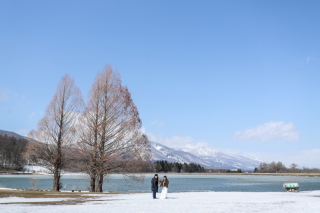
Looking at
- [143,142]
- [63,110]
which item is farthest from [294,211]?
[63,110]

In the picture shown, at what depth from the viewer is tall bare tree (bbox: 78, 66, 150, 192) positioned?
29859 millimetres

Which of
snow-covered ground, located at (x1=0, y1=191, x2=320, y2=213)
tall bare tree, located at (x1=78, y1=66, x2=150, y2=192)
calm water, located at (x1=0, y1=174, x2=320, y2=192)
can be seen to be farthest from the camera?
calm water, located at (x1=0, y1=174, x2=320, y2=192)

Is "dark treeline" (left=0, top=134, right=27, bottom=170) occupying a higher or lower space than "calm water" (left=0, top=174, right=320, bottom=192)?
higher

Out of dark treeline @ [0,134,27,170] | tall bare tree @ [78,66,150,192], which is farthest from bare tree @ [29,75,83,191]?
dark treeline @ [0,134,27,170]

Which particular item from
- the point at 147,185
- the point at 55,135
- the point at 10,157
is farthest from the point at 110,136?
the point at 10,157

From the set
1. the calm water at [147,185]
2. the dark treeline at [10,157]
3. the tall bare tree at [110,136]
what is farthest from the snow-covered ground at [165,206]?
the dark treeline at [10,157]

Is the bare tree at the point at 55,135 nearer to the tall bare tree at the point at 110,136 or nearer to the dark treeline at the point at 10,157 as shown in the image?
the tall bare tree at the point at 110,136

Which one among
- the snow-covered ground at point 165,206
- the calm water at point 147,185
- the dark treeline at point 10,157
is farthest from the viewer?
the dark treeline at point 10,157

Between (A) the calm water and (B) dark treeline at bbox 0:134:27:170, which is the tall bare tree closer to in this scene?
(A) the calm water

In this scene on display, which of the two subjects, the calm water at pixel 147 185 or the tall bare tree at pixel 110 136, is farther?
the calm water at pixel 147 185

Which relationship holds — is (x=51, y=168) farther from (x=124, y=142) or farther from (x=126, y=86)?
(x=126, y=86)

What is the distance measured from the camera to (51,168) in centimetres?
3294

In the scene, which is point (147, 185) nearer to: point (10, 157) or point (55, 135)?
point (55, 135)

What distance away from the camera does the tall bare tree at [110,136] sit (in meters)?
29.9
